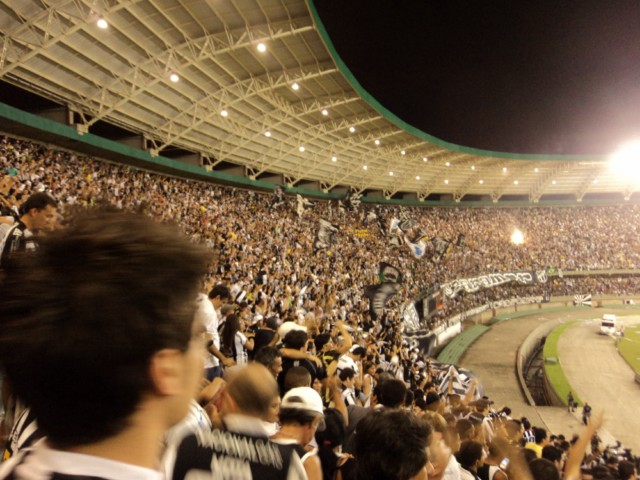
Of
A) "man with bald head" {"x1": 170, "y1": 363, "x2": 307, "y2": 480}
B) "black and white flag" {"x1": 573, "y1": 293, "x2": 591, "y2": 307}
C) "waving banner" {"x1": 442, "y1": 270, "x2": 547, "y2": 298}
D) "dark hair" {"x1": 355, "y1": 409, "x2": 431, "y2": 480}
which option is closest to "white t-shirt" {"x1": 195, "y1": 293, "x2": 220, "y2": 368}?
"dark hair" {"x1": 355, "y1": 409, "x2": 431, "y2": 480}

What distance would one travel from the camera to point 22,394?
31.9 inches

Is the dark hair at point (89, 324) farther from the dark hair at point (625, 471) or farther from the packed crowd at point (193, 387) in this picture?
the dark hair at point (625, 471)

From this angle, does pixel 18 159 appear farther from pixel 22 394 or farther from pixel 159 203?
pixel 22 394

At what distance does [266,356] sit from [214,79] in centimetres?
1685

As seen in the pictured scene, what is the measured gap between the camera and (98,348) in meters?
0.81

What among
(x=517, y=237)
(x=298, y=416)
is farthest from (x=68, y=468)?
(x=517, y=237)

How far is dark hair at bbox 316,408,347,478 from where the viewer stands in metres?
2.86

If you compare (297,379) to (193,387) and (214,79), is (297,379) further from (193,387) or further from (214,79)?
(214,79)

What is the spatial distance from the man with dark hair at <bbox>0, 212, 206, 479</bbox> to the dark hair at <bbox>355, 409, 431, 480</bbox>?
4.45 feet

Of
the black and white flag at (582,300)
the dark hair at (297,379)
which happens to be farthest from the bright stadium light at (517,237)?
the dark hair at (297,379)

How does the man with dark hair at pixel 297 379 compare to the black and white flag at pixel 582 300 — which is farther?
the black and white flag at pixel 582 300

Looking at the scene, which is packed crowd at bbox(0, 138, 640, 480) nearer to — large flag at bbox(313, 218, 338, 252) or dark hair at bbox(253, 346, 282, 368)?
dark hair at bbox(253, 346, 282, 368)

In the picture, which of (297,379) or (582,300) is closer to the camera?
(297,379)

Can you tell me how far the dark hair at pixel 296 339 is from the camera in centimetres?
451
